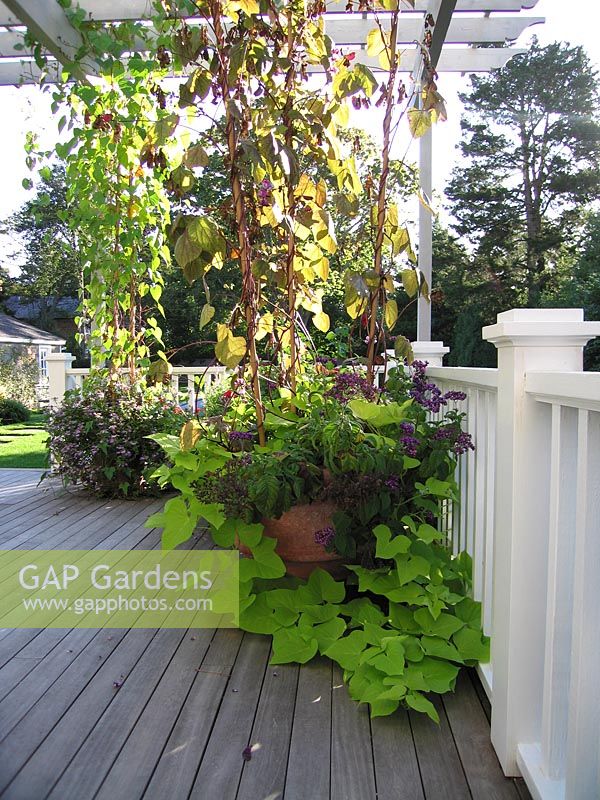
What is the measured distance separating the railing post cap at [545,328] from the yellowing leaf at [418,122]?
1.29m

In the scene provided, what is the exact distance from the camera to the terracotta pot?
7.14 feet

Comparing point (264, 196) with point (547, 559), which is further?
point (264, 196)

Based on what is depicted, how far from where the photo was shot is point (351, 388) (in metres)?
2.51

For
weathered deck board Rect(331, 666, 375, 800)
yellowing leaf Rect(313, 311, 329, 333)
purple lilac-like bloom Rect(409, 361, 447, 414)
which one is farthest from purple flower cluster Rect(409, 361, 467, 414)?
weathered deck board Rect(331, 666, 375, 800)

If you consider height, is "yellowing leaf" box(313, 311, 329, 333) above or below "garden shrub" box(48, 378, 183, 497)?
above

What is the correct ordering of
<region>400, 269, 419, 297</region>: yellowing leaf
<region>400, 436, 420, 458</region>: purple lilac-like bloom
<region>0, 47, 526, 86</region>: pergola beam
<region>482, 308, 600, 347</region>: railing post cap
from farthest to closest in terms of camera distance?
1. <region>0, 47, 526, 86</region>: pergola beam
2. <region>400, 269, 419, 297</region>: yellowing leaf
3. <region>400, 436, 420, 458</region>: purple lilac-like bloom
4. <region>482, 308, 600, 347</region>: railing post cap

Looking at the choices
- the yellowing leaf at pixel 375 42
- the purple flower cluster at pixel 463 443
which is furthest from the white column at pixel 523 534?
the yellowing leaf at pixel 375 42

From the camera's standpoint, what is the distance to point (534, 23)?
4328mm

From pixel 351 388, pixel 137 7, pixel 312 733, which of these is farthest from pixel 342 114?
pixel 137 7

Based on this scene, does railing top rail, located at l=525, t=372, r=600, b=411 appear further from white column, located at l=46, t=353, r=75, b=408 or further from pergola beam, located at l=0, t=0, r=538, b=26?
white column, located at l=46, t=353, r=75, b=408

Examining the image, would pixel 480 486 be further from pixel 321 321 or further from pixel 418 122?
pixel 418 122

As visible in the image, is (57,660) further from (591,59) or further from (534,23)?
(591,59)

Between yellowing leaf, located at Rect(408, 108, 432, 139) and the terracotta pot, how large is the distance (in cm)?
133

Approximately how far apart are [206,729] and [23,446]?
22.3ft
